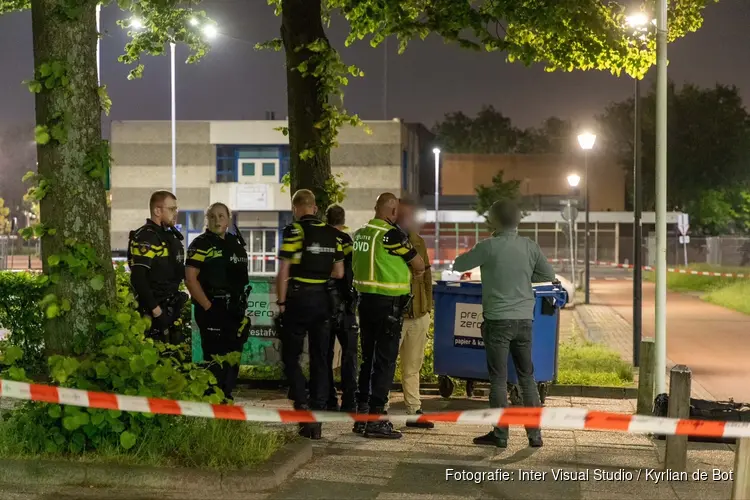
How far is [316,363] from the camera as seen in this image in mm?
8258

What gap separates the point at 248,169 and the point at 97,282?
2037 inches

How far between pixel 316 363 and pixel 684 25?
7582mm

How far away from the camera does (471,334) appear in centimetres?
1034

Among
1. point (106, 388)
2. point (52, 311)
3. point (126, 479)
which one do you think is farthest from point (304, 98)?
point (126, 479)

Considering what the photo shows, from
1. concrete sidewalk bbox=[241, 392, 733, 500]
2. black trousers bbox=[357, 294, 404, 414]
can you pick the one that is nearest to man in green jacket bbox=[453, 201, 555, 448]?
concrete sidewalk bbox=[241, 392, 733, 500]

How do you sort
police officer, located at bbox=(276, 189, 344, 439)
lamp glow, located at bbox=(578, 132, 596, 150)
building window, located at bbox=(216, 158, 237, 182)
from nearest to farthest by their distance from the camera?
1. police officer, located at bbox=(276, 189, 344, 439)
2. lamp glow, located at bbox=(578, 132, 596, 150)
3. building window, located at bbox=(216, 158, 237, 182)

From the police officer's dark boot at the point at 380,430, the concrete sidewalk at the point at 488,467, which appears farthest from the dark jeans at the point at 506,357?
the police officer's dark boot at the point at 380,430

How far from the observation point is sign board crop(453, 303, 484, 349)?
1030 cm

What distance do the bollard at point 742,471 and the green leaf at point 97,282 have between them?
4.09 meters

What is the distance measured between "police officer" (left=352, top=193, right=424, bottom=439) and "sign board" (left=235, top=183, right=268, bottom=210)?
48.4 meters

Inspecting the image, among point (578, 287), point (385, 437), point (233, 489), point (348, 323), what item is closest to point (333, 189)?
point (348, 323)

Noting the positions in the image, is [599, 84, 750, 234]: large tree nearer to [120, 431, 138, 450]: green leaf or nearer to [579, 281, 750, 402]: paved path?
[579, 281, 750, 402]: paved path

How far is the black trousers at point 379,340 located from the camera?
8188 mm

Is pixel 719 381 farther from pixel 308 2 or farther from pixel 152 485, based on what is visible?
pixel 152 485
